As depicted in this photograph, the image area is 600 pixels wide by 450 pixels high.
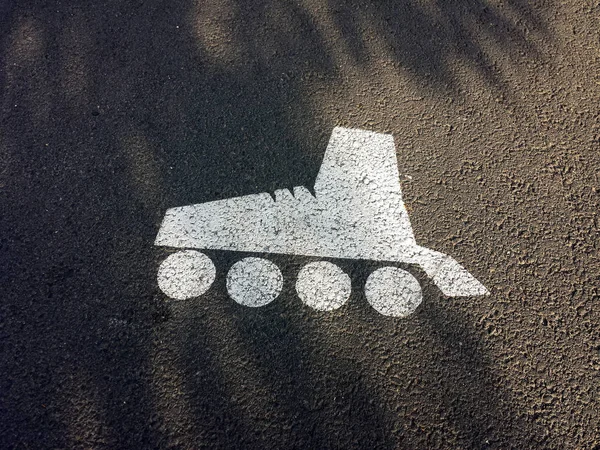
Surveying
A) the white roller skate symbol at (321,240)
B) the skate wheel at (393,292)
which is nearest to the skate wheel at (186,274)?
the white roller skate symbol at (321,240)

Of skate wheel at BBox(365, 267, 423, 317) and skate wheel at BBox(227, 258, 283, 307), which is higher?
skate wheel at BBox(227, 258, 283, 307)

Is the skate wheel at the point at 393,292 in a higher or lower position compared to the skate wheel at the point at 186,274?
lower

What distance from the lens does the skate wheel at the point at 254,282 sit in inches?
92.4

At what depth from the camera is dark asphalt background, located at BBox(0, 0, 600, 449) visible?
212 cm

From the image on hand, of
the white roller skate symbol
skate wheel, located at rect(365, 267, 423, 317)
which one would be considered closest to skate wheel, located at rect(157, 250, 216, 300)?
the white roller skate symbol

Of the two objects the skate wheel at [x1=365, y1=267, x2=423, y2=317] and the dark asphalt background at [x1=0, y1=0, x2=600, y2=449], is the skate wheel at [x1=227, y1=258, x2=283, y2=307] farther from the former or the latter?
the skate wheel at [x1=365, y1=267, x2=423, y2=317]

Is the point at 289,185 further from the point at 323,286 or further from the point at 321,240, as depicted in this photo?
the point at 323,286

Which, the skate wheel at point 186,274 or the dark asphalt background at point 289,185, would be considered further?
the skate wheel at point 186,274

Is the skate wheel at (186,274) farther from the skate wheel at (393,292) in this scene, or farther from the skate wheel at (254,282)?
the skate wheel at (393,292)

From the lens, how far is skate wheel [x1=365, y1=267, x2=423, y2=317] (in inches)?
92.0

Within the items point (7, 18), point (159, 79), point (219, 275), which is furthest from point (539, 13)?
point (7, 18)

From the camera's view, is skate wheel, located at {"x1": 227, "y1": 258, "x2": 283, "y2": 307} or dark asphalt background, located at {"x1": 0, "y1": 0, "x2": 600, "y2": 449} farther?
skate wheel, located at {"x1": 227, "y1": 258, "x2": 283, "y2": 307}

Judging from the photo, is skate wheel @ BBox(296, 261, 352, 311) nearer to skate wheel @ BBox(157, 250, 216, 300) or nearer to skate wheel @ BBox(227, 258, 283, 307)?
skate wheel @ BBox(227, 258, 283, 307)

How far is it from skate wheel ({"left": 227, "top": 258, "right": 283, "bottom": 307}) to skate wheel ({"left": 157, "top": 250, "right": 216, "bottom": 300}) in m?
0.10
